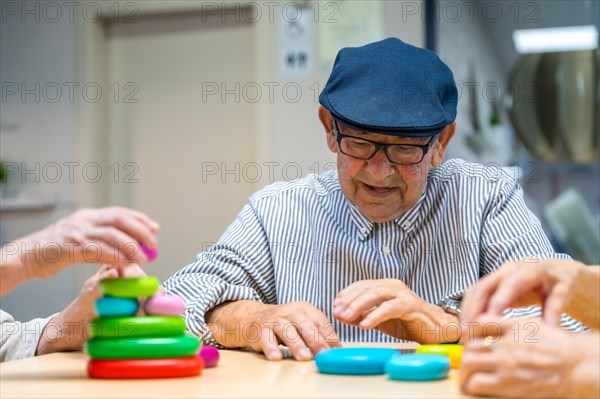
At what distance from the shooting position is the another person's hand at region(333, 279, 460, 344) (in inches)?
57.7

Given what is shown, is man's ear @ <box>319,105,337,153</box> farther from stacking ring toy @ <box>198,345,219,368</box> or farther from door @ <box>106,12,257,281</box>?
door @ <box>106,12,257,281</box>

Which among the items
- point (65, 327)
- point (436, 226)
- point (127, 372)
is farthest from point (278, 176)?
point (127, 372)

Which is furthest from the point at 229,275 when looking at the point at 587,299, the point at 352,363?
the point at 587,299

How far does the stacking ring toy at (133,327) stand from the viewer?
4.04 feet

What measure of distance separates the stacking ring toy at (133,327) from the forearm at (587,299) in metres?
0.59

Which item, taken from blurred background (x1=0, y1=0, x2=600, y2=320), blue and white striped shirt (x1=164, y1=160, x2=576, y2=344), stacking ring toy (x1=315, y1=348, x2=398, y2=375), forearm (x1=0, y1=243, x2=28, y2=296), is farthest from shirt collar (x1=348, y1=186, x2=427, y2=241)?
blurred background (x1=0, y1=0, x2=600, y2=320)

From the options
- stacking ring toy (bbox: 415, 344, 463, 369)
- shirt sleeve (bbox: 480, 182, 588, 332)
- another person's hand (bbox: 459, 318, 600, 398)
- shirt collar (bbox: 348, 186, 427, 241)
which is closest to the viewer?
another person's hand (bbox: 459, 318, 600, 398)

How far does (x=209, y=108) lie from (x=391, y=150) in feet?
8.56

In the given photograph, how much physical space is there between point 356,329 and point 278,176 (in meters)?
2.10

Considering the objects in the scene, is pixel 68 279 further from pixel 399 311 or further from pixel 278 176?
pixel 399 311

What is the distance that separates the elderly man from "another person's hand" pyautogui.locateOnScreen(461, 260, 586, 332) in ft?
1.82

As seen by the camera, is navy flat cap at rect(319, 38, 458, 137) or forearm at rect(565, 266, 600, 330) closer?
forearm at rect(565, 266, 600, 330)

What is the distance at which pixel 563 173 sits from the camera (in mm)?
4754

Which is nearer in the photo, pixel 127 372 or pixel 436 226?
pixel 127 372
